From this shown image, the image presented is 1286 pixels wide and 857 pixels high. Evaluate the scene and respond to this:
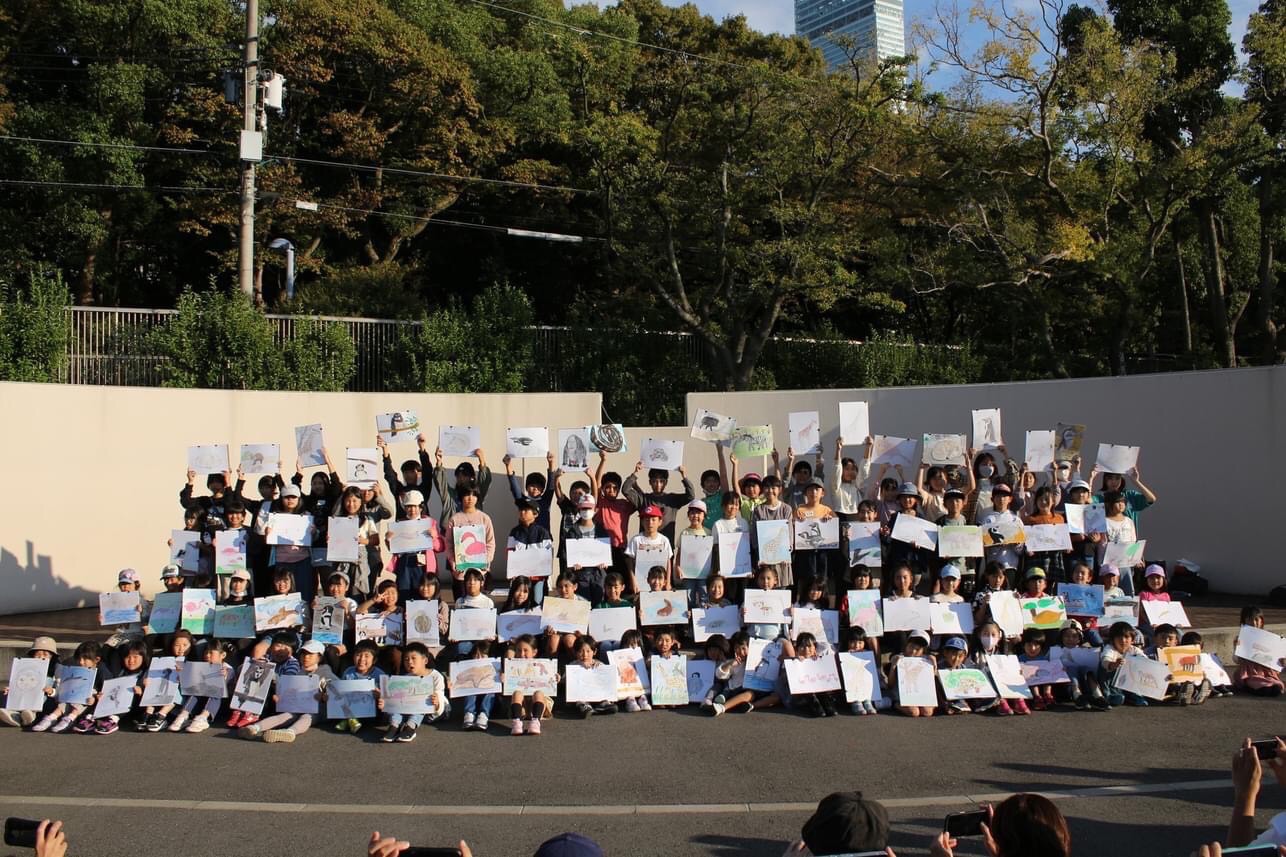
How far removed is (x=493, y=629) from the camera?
8.86m

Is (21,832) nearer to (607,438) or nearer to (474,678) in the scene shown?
(474,678)

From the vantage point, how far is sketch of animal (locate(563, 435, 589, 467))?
35.0ft

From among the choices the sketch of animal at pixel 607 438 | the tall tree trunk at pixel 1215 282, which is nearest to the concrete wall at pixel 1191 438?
the sketch of animal at pixel 607 438

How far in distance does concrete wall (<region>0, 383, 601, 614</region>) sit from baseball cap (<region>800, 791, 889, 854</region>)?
10.4 metres

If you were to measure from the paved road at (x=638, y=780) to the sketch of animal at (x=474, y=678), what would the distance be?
0.45 meters

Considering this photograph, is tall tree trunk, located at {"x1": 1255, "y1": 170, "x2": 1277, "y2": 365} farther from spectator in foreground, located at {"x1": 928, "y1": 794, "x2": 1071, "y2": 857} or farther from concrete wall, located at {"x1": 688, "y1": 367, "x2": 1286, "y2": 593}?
spectator in foreground, located at {"x1": 928, "y1": 794, "x2": 1071, "y2": 857}

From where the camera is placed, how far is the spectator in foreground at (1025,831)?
2.99 m

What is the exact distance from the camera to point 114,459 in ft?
41.4

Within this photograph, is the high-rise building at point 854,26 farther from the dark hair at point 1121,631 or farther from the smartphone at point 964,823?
the smartphone at point 964,823

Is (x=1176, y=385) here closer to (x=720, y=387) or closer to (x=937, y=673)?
(x=937, y=673)

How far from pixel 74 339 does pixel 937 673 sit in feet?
42.1

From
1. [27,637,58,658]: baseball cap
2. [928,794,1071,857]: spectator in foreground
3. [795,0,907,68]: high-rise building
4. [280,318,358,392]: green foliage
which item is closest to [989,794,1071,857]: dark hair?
[928,794,1071,857]: spectator in foreground

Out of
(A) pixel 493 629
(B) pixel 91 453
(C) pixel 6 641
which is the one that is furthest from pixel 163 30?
(A) pixel 493 629

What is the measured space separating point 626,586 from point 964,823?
287 inches
